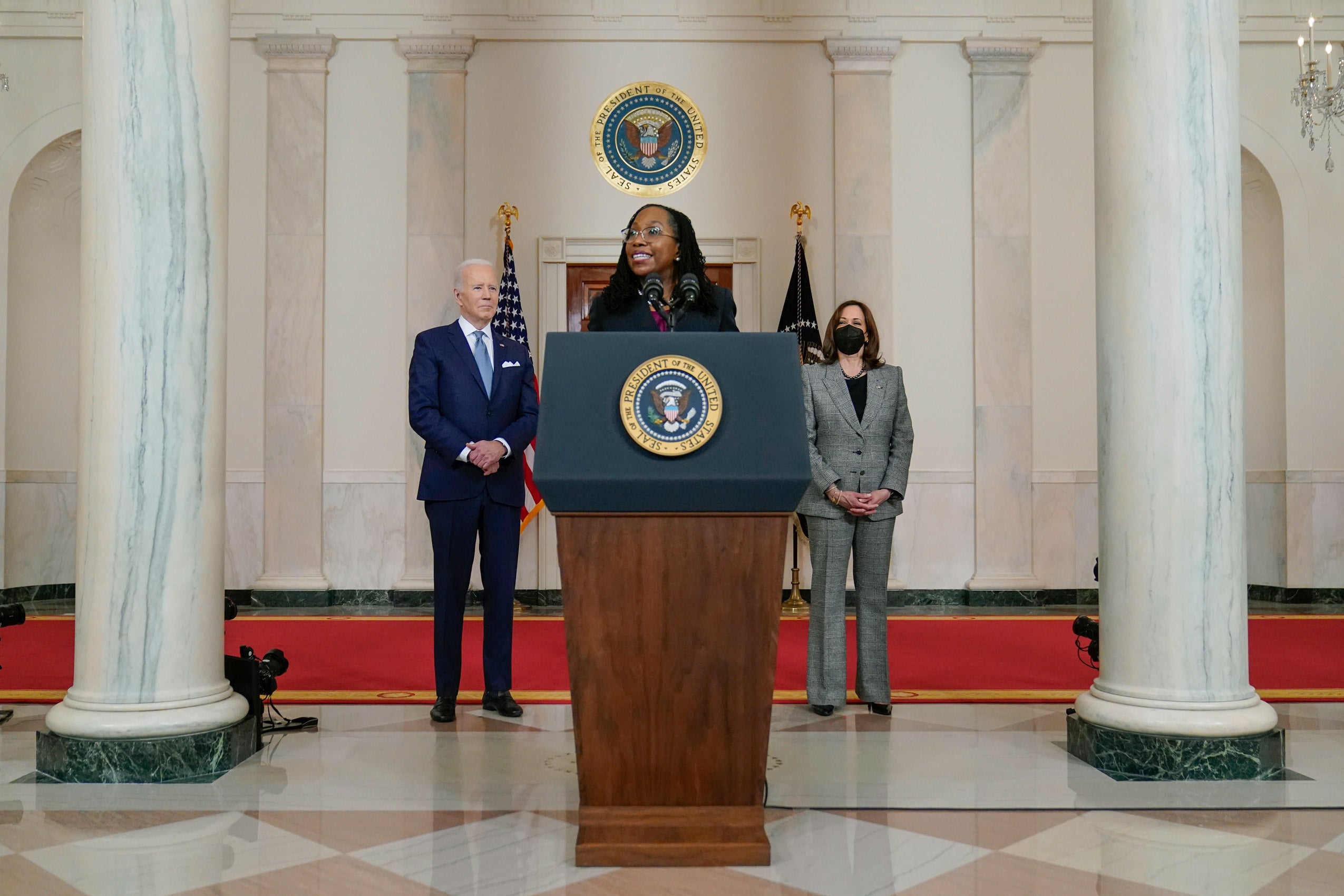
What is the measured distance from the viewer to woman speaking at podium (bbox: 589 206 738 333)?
115 inches

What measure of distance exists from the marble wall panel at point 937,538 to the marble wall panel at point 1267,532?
2.27m

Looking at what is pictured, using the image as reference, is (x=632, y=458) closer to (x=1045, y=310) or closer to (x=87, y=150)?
(x=87, y=150)

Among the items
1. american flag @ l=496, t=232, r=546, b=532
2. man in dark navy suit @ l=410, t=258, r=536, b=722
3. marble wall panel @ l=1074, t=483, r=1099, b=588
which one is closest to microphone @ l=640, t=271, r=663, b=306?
man in dark navy suit @ l=410, t=258, r=536, b=722

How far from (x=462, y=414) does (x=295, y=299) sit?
15.7 feet

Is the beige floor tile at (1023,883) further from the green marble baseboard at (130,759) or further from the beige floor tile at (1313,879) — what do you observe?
the green marble baseboard at (130,759)

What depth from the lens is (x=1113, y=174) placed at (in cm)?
369

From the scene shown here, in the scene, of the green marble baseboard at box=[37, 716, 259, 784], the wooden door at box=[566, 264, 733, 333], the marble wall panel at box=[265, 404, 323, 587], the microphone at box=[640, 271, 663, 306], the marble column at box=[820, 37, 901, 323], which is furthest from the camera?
the wooden door at box=[566, 264, 733, 333]

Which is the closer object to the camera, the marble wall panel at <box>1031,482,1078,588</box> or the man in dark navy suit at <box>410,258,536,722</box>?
the man in dark navy suit at <box>410,258,536,722</box>

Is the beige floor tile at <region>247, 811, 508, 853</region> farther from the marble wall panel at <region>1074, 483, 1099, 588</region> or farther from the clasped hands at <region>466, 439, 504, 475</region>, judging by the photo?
the marble wall panel at <region>1074, 483, 1099, 588</region>

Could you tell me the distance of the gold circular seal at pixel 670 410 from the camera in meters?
2.51

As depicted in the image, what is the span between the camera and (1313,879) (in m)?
2.53

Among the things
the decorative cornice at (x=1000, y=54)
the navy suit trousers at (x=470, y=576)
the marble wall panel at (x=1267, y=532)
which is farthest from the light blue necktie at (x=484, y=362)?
the marble wall panel at (x=1267, y=532)

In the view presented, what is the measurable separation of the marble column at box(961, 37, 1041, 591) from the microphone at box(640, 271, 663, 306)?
6424mm

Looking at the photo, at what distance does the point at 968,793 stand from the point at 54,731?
2805 mm
